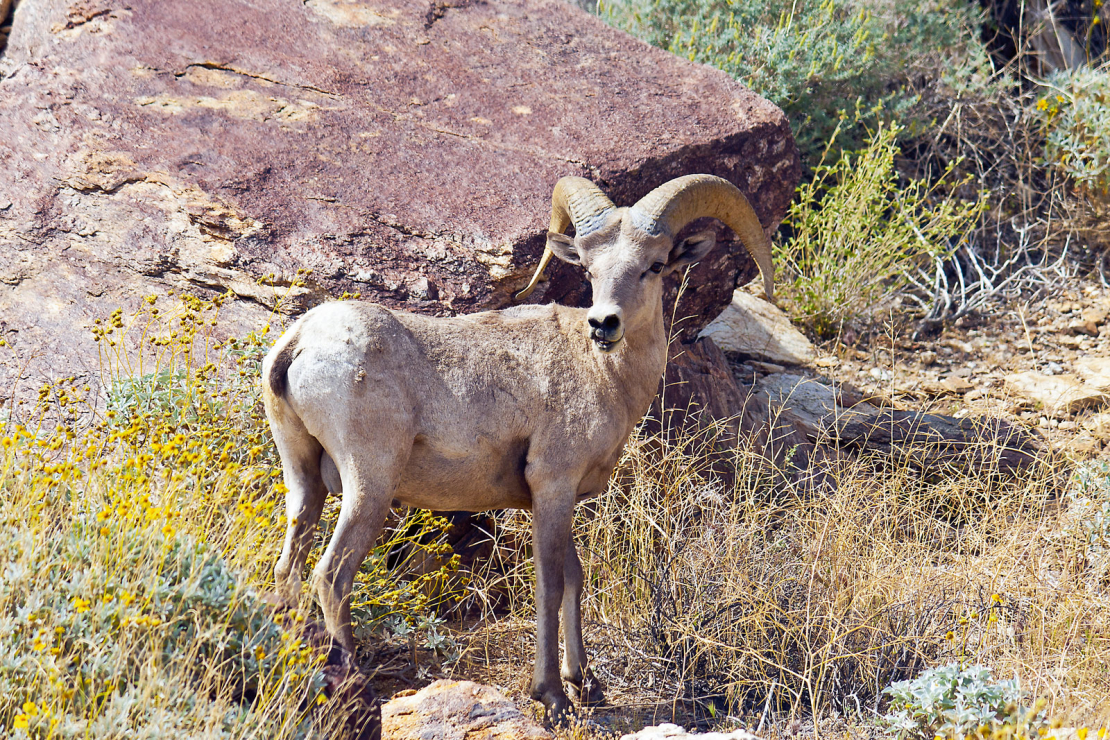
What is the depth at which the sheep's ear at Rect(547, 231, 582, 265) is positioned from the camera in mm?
5332

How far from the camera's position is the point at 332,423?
432cm

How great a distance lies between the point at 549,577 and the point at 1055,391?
6.20m

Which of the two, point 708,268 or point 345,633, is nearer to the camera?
point 345,633

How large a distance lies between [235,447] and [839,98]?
26.2ft

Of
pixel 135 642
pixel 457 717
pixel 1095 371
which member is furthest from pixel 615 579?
pixel 1095 371

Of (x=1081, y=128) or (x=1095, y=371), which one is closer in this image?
(x=1095, y=371)

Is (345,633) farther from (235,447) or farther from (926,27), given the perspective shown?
(926,27)

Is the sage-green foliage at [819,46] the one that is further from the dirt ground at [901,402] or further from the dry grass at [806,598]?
the dry grass at [806,598]

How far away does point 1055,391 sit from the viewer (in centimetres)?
902

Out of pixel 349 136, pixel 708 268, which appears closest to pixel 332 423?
pixel 349 136

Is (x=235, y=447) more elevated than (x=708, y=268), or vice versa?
(x=708, y=268)

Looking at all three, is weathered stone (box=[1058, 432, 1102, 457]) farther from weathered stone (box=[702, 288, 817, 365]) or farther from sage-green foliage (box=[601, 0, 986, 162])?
sage-green foliage (box=[601, 0, 986, 162])

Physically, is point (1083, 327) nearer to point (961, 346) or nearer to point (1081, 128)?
point (961, 346)

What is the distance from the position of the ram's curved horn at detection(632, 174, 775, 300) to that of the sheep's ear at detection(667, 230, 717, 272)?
0.32 ft
